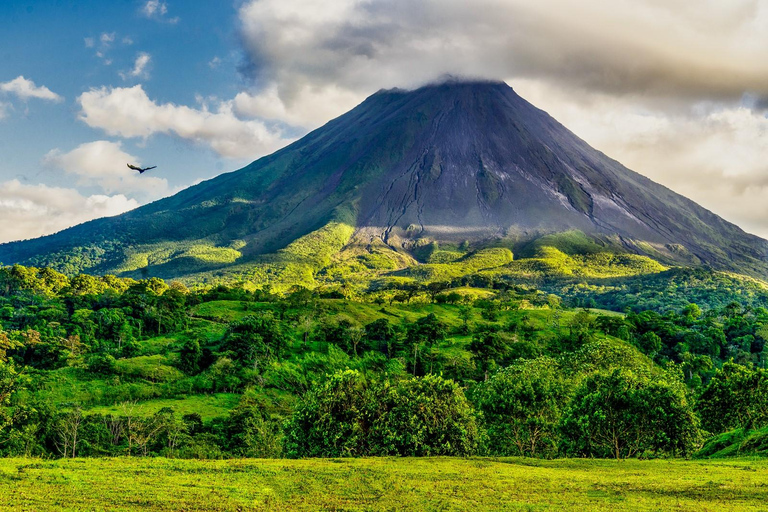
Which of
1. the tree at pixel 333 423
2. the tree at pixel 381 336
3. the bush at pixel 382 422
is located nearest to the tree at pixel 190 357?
the tree at pixel 381 336

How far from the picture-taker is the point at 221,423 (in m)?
55.5

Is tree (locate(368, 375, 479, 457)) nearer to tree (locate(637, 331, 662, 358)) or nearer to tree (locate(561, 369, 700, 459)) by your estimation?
tree (locate(561, 369, 700, 459))

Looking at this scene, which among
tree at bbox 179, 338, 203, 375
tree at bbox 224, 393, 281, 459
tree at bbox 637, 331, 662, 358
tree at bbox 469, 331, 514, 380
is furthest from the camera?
tree at bbox 637, 331, 662, 358

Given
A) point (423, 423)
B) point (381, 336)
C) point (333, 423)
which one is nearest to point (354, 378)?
point (333, 423)

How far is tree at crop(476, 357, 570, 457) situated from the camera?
131 ft

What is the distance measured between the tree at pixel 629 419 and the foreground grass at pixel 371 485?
405 centimetres

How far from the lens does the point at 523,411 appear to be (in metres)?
39.9

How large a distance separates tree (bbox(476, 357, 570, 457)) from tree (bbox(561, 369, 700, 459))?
2575 millimetres

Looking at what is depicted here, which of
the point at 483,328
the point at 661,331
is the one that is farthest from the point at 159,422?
the point at 661,331

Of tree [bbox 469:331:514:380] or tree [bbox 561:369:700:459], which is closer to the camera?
tree [bbox 561:369:700:459]

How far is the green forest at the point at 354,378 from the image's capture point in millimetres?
36000

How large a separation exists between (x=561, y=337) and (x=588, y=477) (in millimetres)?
67040

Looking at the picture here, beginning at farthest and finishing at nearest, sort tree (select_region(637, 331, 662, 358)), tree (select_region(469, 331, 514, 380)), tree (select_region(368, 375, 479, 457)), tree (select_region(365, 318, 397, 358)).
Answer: tree (select_region(637, 331, 662, 358)), tree (select_region(365, 318, 397, 358)), tree (select_region(469, 331, 514, 380)), tree (select_region(368, 375, 479, 457))

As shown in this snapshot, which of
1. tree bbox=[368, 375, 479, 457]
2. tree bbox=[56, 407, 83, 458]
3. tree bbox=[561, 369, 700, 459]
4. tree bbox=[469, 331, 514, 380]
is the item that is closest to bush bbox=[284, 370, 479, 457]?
tree bbox=[368, 375, 479, 457]
